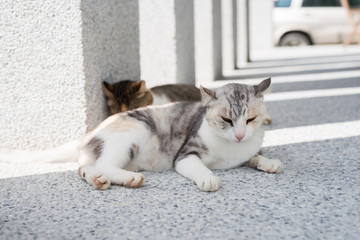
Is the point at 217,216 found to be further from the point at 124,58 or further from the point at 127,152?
the point at 124,58

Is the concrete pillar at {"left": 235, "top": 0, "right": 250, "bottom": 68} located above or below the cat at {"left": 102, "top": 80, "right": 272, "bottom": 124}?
above

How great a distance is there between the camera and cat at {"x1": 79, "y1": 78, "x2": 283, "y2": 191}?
2.35m

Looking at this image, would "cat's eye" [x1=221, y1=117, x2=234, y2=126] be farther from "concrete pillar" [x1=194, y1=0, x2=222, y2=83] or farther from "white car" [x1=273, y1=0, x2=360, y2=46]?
"white car" [x1=273, y1=0, x2=360, y2=46]

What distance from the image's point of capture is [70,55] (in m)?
2.92

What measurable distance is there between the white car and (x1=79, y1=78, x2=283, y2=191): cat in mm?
13548

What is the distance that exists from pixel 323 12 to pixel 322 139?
12874 millimetres

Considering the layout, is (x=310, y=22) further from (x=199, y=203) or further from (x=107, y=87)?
(x=199, y=203)

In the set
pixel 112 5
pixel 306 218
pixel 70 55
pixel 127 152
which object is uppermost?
pixel 112 5

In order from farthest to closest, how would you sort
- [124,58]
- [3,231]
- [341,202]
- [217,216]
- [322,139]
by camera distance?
[124,58] < [322,139] < [341,202] < [217,216] < [3,231]

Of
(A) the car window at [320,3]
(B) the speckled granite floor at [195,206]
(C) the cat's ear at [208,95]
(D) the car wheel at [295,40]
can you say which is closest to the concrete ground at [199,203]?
(B) the speckled granite floor at [195,206]

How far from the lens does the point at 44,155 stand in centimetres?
278

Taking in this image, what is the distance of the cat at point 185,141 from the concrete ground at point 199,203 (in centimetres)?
7

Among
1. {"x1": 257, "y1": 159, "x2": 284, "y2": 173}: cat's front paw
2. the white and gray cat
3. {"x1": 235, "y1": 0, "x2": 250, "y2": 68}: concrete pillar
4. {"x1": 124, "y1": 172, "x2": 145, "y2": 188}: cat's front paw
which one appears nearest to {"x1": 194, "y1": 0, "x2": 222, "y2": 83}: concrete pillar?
{"x1": 235, "y1": 0, "x2": 250, "y2": 68}: concrete pillar

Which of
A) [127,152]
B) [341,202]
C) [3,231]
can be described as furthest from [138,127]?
[341,202]
